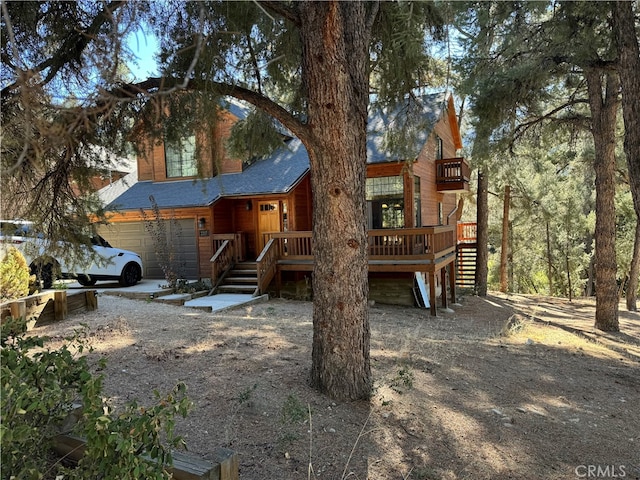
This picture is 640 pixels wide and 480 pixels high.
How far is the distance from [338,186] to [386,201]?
1046 cm

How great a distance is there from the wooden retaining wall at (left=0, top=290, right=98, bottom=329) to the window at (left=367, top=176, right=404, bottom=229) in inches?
354

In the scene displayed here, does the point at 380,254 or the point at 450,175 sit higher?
the point at 450,175

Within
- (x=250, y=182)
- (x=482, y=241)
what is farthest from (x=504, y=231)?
(x=250, y=182)

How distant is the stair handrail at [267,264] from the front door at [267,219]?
1861mm

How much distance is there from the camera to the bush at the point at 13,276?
6484 mm

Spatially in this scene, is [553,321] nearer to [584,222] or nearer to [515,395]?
[515,395]

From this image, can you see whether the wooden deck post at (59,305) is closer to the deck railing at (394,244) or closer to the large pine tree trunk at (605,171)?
the deck railing at (394,244)

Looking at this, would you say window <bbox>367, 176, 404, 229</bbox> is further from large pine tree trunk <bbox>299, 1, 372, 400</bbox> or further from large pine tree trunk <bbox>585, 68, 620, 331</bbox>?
large pine tree trunk <bbox>299, 1, 372, 400</bbox>

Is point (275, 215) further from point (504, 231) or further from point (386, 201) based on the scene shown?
point (504, 231)

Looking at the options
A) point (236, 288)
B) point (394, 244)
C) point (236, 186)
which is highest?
point (236, 186)

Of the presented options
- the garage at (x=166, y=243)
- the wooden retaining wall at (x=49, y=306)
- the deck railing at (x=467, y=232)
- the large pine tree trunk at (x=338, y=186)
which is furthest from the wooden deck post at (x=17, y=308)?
the deck railing at (x=467, y=232)

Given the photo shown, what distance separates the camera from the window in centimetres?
1396

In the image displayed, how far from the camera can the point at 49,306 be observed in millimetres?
7039

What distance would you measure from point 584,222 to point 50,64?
26.3 meters
